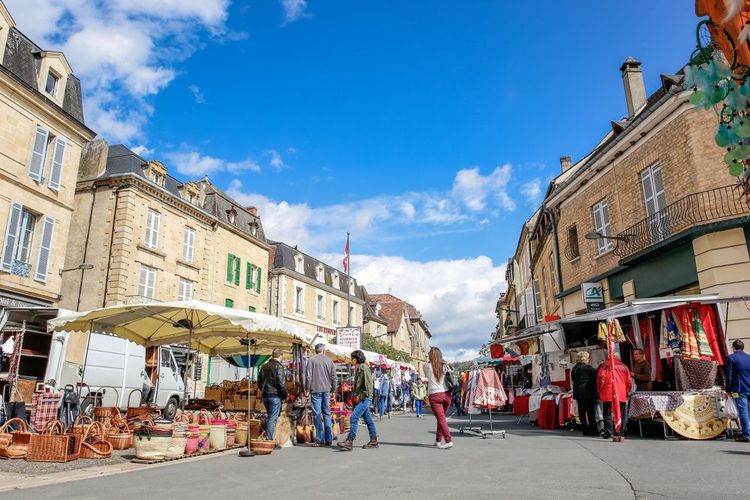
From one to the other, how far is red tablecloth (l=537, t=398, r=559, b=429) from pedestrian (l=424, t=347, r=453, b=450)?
4.89 m

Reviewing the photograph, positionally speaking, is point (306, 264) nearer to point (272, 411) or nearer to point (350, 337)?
point (350, 337)

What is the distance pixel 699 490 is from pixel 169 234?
2542cm

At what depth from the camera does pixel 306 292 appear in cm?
4019

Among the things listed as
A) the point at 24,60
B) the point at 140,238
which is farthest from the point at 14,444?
the point at 140,238

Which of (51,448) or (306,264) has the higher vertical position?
(306,264)

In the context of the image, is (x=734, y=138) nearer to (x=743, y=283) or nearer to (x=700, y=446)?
(x=700, y=446)

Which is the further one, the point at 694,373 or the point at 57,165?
the point at 57,165

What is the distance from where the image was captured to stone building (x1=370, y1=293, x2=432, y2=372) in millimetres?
62188

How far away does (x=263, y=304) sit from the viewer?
116 ft

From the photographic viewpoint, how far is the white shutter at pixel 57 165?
1948 cm

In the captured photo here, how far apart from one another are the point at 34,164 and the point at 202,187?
13049mm

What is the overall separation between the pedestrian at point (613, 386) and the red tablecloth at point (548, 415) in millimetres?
3054

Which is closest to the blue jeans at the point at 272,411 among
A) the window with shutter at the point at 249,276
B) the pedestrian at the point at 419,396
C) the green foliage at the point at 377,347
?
the pedestrian at the point at 419,396

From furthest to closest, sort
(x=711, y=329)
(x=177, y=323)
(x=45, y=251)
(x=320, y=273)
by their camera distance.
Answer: (x=320, y=273)
(x=45, y=251)
(x=177, y=323)
(x=711, y=329)
